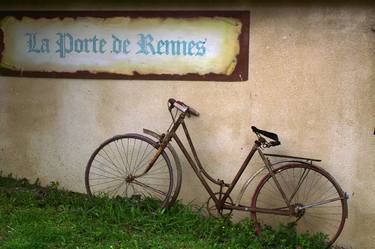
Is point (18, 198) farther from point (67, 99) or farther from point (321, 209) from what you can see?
point (321, 209)

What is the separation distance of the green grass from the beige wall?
23.4 inches

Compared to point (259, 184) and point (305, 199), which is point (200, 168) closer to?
point (259, 184)

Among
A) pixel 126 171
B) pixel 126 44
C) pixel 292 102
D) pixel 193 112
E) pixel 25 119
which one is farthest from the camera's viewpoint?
pixel 25 119

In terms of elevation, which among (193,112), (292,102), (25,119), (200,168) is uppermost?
(292,102)

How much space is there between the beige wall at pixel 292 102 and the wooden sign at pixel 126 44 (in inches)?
5.3

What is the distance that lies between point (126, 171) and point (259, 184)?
1745 mm

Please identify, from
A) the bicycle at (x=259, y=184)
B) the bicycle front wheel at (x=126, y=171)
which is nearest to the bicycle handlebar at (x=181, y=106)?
the bicycle at (x=259, y=184)

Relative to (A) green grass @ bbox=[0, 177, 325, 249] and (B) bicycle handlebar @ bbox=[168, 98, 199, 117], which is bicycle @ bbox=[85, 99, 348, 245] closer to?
(B) bicycle handlebar @ bbox=[168, 98, 199, 117]

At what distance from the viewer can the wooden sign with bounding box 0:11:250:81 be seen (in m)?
6.28

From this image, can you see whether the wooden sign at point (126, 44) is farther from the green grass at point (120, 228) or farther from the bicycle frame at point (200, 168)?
the green grass at point (120, 228)

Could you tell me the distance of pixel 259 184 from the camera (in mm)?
5938

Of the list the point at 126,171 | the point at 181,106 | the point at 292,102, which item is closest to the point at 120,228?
the point at 126,171

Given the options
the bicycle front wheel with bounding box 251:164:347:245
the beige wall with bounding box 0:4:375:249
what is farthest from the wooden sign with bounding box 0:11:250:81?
the bicycle front wheel with bounding box 251:164:347:245

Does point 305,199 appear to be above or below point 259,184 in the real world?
below
